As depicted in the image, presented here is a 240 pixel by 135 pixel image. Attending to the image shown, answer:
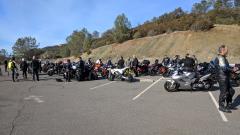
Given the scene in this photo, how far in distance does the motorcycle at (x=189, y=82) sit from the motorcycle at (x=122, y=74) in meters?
6.43

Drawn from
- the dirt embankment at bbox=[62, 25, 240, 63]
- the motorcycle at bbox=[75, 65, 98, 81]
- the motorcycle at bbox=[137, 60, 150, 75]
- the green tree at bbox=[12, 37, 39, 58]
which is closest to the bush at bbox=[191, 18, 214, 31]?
the dirt embankment at bbox=[62, 25, 240, 63]

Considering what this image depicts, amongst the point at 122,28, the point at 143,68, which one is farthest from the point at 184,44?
the point at 143,68

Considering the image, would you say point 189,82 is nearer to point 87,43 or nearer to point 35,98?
point 35,98

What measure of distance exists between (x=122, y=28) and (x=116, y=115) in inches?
2445

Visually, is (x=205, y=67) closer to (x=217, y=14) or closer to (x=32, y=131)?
(x=32, y=131)

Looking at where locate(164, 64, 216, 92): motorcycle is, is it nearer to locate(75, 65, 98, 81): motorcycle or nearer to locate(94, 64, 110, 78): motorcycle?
locate(75, 65, 98, 81): motorcycle

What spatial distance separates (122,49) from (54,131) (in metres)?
61.2

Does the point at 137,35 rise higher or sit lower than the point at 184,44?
higher

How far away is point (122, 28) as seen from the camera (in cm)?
7206

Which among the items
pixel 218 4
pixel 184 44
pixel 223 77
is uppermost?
pixel 218 4

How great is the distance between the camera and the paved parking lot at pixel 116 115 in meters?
8.69

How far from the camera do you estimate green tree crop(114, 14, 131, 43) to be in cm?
7193

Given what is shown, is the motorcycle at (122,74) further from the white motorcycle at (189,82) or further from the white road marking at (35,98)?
the white road marking at (35,98)

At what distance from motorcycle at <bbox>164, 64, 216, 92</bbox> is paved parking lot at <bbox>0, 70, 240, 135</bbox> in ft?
4.47
